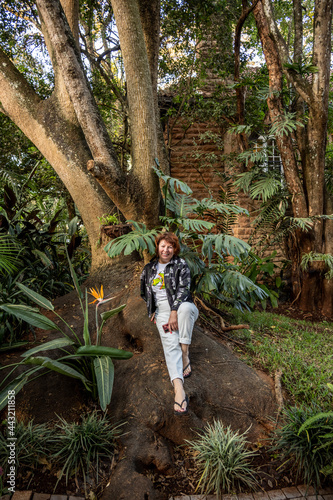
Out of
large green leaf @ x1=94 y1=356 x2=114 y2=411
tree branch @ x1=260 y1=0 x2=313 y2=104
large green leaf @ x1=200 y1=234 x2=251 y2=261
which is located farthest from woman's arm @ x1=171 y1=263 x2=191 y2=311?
tree branch @ x1=260 y1=0 x2=313 y2=104

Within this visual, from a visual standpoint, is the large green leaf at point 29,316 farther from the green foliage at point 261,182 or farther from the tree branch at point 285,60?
the tree branch at point 285,60

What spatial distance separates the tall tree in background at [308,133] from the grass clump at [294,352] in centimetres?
109

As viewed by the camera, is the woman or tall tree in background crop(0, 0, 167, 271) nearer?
the woman

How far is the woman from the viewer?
2.75 meters

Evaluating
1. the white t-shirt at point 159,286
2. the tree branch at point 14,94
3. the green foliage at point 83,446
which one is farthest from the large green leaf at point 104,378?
the tree branch at point 14,94

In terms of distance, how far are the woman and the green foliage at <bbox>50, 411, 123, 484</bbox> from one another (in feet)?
1.94

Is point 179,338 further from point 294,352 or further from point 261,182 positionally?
point 261,182

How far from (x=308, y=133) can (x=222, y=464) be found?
230 inches

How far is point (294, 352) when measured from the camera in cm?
394

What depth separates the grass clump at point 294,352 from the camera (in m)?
3.10

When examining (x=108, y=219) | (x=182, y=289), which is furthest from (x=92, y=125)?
(x=182, y=289)

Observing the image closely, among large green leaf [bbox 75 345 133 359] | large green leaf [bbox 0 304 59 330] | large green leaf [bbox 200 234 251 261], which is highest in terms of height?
large green leaf [bbox 200 234 251 261]

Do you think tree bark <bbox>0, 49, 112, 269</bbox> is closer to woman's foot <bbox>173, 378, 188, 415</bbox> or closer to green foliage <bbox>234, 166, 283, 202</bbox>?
woman's foot <bbox>173, 378, 188, 415</bbox>

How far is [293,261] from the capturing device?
263 inches
